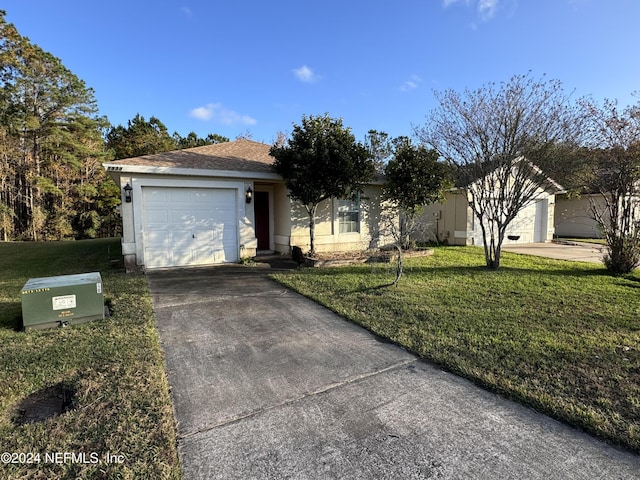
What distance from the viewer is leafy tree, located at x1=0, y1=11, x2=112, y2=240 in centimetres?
1902

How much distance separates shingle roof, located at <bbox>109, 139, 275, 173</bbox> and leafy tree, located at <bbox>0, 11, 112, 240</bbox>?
15.9 m

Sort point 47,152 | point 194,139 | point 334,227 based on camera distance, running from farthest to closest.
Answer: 1. point 194,139
2. point 47,152
3. point 334,227

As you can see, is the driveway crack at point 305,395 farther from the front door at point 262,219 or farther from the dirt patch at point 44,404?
the front door at point 262,219

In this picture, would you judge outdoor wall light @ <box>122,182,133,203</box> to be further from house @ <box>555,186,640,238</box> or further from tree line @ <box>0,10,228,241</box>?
house @ <box>555,186,640,238</box>

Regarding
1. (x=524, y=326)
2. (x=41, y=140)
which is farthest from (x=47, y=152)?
(x=524, y=326)

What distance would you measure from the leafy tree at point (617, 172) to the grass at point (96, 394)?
972 cm

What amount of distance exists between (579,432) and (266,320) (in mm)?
3717

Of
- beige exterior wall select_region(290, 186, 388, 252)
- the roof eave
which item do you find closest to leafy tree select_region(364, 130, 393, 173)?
beige exterior wall select_region(290, 186, 388, 252)

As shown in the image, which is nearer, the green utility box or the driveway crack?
the driveway crack

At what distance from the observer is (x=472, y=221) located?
46.5 feet

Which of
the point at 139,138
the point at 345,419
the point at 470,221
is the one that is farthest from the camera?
the point at 139,138

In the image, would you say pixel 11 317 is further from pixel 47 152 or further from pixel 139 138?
pixel 139 138

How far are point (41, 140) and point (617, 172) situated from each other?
96.1ft

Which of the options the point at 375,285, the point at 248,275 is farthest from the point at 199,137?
the point at 375,285
